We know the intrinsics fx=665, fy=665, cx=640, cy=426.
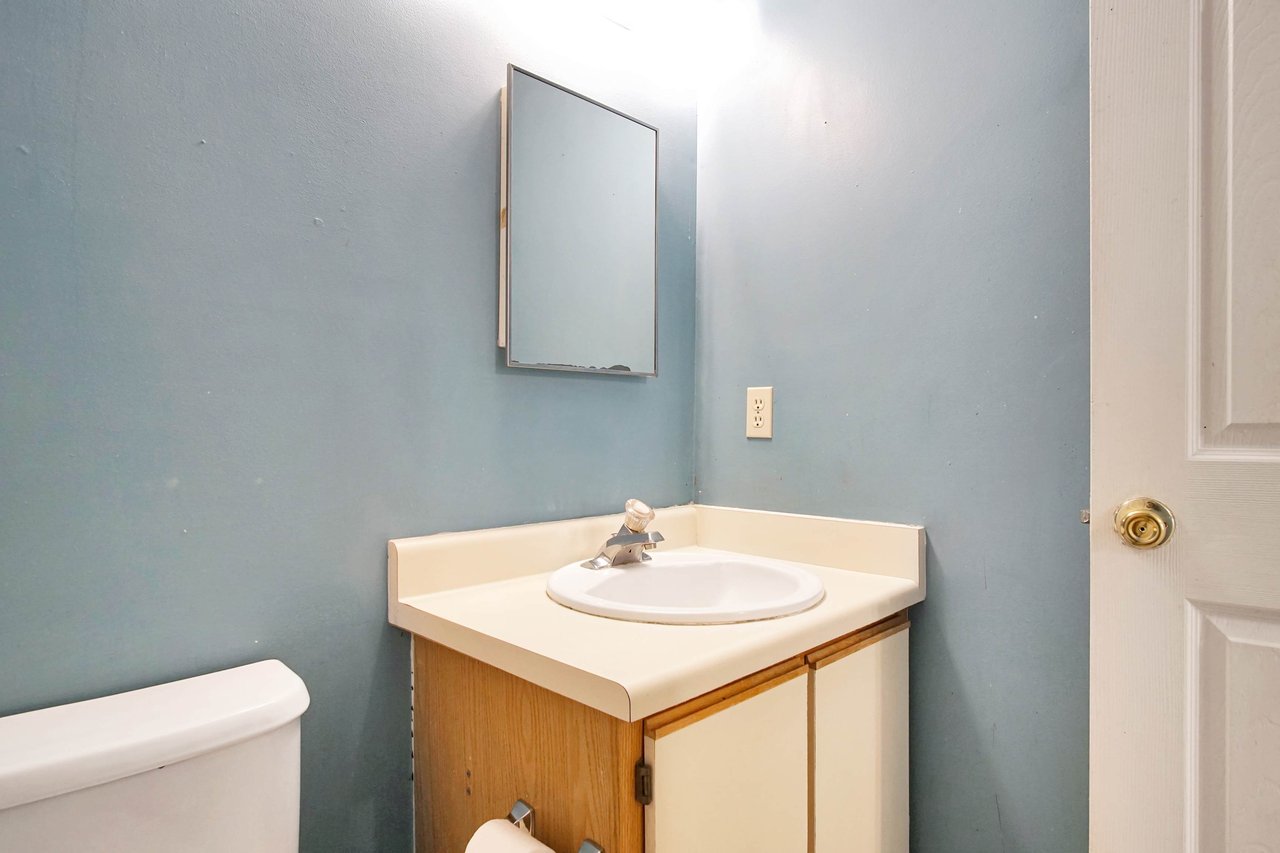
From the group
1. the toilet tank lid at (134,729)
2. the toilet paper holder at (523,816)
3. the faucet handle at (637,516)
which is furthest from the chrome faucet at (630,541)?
the toilet tank lid at (134,729)

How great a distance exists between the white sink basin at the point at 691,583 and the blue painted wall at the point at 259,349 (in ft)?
0.69

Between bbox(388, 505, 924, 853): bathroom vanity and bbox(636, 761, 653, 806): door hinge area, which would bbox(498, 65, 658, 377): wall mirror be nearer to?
bbox(388, 505, 924, 853): bathroom vanity

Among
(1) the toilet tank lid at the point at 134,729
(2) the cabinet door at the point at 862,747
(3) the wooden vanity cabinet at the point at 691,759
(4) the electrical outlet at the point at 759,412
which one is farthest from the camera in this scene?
(4) the electrical outlet at the point at 759,412

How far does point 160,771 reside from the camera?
717 mm

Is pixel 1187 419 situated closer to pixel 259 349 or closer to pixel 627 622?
pixel 627 622

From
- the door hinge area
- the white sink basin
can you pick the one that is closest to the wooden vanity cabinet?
the door hinge area

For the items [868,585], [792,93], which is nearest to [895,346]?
[868,585]

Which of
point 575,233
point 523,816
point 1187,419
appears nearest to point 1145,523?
point 1187,419

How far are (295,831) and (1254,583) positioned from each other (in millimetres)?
1179

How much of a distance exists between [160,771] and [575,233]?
104 cm

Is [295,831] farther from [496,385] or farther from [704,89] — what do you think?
[704,89]

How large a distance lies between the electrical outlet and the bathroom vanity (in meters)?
0.24

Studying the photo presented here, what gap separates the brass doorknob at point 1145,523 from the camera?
2.67 ft

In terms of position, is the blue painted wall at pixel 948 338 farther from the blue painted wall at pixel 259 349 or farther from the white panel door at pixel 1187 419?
the blue painted wall at pixel 259 349
